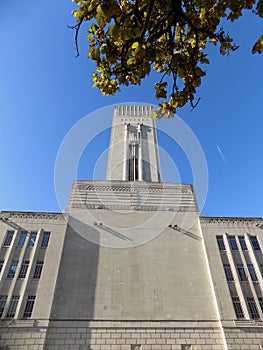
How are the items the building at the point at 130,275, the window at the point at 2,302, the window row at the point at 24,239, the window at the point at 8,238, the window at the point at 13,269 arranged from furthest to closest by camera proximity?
the window row at the point at 24,239 < the window at the point at 8,238 < the window at the point at 13,269 < the window at the point at 2,302 < the building at the point at 130,275

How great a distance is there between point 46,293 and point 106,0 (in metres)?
22.0

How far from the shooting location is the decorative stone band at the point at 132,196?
27922 millimetres

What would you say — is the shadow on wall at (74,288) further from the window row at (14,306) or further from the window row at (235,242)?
the window row at (235,242)

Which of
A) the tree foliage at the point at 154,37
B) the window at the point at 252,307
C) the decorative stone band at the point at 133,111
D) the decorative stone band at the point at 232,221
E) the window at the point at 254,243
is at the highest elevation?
the decorative stone band at the point at 133,111

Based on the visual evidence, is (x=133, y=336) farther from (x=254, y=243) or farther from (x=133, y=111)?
(x=133, y=111)

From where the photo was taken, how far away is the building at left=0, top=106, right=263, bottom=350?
18.1m

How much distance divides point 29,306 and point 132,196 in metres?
15.7

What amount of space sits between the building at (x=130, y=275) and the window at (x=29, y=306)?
0.28 feet

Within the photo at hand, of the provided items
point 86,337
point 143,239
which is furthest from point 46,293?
point 143,239

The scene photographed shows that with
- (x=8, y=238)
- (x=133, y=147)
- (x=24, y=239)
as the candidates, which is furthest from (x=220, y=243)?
(x=8, y=238)

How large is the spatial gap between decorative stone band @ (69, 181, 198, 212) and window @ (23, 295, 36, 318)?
10.3 meters

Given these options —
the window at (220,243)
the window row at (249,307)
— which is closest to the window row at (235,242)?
the window at (220,243)

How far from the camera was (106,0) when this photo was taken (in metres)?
3.91

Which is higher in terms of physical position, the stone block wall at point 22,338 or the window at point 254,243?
the window at point 254,243
